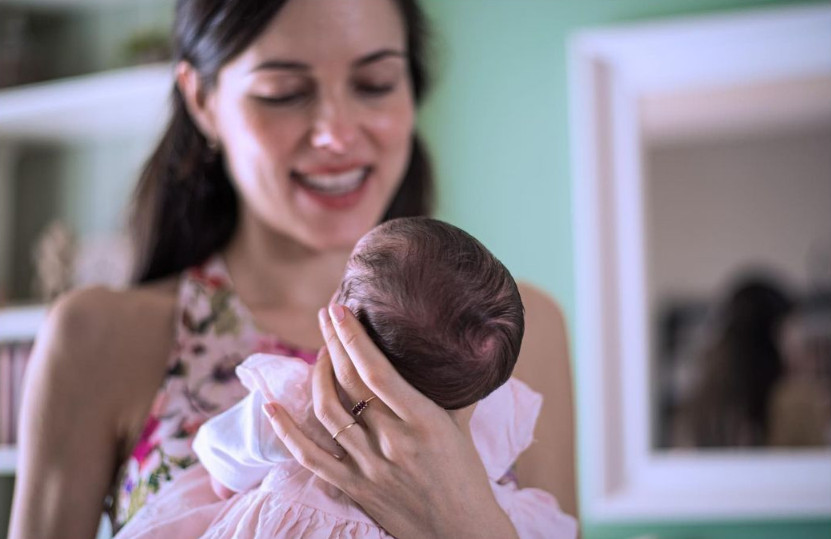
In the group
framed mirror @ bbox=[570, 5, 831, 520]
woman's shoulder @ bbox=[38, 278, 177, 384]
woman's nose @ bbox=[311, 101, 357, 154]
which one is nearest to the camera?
woman's nose @ bbox=[311, 101, 357, 154]

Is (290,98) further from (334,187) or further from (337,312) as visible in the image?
(337,312)

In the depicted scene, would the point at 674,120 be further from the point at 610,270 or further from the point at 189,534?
the point at 189,534

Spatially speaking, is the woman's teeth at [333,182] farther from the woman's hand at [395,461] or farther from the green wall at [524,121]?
the green wall at [524,121]

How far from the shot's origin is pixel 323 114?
0.64 meters

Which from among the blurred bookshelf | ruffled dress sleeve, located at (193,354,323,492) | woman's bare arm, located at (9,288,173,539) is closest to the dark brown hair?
woman's bare arm, located at (9,288,173,539)

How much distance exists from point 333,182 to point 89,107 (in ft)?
5.06

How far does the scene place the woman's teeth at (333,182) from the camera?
2.18ft

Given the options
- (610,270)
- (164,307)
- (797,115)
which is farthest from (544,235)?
(164,307)

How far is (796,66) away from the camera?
1683 millimetres

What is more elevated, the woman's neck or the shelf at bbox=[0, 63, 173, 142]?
the shelf at bbox=[0, 63, 173, 142]

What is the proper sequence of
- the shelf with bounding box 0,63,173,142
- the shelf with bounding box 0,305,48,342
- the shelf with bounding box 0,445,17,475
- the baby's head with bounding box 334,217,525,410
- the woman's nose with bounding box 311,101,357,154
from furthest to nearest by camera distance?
the shelf with bounding box 0,63,173,142
the shelf with bounding box 0,305,48,342
the shelf with bounding box 0,445,17,475
the woman's nose with bounding box 311,101,357,154
the baby's head with bounding box 334,217,525,410

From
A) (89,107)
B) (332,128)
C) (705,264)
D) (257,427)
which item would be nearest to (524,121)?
(705,264)

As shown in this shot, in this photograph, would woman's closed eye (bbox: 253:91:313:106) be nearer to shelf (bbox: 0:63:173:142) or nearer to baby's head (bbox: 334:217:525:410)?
baby's head (bbox: 334:217:525:410)

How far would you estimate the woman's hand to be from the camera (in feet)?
1.75
